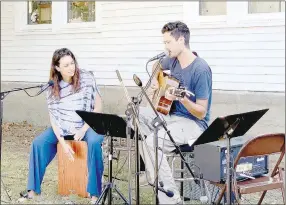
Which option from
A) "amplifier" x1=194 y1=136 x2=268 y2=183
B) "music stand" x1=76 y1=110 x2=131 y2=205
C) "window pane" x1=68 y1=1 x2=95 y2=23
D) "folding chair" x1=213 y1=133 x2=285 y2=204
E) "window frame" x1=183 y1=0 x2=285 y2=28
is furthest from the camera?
"window pane" x1=68 y1=1 x2=95 y2=23

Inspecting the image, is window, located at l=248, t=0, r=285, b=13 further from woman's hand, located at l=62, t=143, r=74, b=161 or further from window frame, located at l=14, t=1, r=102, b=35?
woman's hand, located at l=62, t=143, r=74, b=161

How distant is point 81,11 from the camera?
9453 mm

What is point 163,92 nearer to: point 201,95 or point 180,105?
point 180,105

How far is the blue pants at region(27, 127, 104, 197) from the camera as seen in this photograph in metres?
4.89

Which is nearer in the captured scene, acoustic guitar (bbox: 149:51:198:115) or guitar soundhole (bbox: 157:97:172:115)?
acoustic guitar (bbox: 149:51:198:115)

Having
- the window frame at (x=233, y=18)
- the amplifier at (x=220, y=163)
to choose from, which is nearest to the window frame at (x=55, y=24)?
the window frame at (x=233, y=18)

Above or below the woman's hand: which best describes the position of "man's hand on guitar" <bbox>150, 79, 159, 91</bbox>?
above

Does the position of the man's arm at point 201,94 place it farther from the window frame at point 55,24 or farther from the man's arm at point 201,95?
the window frame at point 55,24

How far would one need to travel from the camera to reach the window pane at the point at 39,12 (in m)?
9.88

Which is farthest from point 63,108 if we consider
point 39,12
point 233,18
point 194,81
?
point 39,12

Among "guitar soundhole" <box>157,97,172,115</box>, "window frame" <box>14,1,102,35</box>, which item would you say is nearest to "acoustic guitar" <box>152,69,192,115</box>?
"guitar soundhole" <box>157,97,172,115</box>

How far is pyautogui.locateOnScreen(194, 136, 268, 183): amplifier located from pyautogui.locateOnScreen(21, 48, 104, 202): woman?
1.18 meters

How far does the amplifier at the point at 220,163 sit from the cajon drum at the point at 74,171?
3.82 ft

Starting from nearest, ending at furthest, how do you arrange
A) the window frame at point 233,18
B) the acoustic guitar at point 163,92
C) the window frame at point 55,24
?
the acoustic guitar at point 163,92 < the window frame at point 233,18 < the window frame at point 55,24
